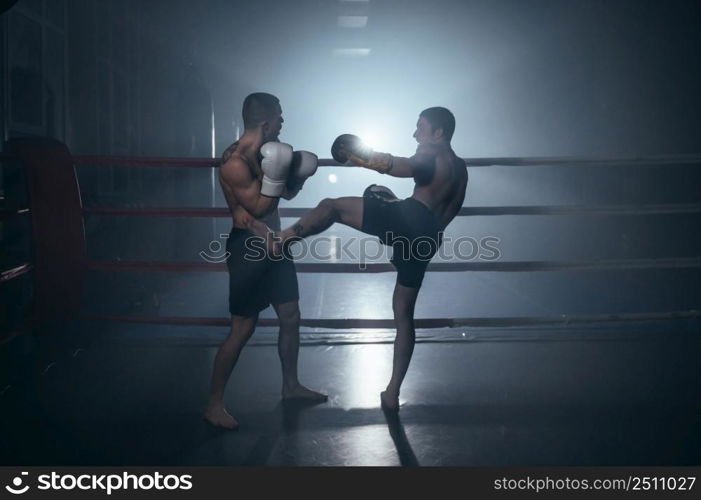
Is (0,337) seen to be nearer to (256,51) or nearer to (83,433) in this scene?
(83,433)

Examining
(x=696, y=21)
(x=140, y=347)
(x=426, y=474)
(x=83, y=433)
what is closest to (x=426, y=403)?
(x=426, y=474)

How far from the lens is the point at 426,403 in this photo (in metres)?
2.60

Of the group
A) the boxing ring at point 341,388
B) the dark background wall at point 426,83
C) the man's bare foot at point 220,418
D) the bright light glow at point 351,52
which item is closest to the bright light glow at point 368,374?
the boxing ring at point 341,388

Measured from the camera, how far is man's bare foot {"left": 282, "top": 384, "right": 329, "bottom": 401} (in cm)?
262

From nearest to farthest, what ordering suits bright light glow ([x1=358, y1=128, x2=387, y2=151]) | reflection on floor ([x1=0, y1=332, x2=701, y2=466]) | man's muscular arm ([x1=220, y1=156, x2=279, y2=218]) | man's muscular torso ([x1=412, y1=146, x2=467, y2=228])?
reflection on floor ([x1=0, y1=332, x2=701, y2=466]) < man's muscular arm ([x1=220, y1=156, x2=279, y2=218]) < man's muscular torso ([x1=412, y1=146, x2=467, y2=228]) < bright light glow ([x1=358, y1=128, x2=387, y2=151])

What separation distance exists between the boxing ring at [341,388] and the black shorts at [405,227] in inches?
16.8

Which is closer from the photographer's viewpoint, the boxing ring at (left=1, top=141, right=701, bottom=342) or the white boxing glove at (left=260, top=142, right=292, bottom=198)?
the white boxing glove at (left=260, top=142, right=292, bottom=198)

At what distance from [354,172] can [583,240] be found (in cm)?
1658

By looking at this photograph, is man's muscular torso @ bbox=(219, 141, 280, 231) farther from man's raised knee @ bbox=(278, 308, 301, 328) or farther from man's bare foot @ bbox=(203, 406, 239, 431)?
man's bare foot @ bbox=(203, 406, 239, 431)

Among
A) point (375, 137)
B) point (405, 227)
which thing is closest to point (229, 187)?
point (405, 227)

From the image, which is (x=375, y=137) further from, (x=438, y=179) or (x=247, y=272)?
(x=247, y=272)

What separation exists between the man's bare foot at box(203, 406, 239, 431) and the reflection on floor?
3 cm

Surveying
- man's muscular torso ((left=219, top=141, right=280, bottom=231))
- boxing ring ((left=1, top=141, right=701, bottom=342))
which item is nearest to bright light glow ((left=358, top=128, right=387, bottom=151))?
boxing ring ((left=1, top=141, right=701, bottom=342))

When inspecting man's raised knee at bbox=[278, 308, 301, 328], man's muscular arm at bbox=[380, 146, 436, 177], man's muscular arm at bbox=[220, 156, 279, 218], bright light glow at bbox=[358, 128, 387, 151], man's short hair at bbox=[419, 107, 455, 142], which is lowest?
man's raised knee at bbox=[278, 308, 301, 328]
